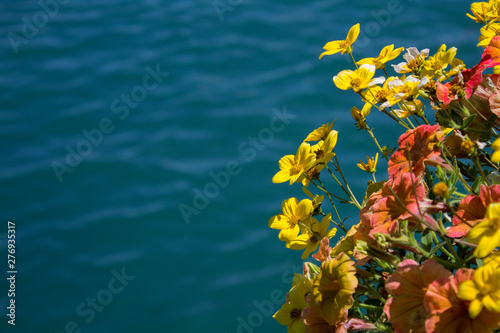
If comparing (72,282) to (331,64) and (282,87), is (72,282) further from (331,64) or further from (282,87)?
(331,64)

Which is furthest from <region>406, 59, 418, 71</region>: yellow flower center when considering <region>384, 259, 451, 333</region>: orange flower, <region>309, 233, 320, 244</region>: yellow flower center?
<region>384, 259, 451, 333</region>: orange flower

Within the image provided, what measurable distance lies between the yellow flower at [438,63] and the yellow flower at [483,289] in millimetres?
468

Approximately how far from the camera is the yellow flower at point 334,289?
64cm

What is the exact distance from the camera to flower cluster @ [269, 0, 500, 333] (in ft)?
1.77

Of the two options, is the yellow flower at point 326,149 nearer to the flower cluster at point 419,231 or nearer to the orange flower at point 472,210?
the flower cluster at point 419,231

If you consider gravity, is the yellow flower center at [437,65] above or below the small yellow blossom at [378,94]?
above

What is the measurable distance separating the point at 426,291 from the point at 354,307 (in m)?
0.15

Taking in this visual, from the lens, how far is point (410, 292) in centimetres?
59

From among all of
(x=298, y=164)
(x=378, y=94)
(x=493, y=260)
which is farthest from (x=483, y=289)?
(x=378, y=94)

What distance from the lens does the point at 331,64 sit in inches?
123

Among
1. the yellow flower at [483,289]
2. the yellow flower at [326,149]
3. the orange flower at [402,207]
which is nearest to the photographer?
the yellow flower at [483,289]

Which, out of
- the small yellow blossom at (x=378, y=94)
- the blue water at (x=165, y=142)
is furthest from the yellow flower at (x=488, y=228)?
the blue water at (x=165, y=142)

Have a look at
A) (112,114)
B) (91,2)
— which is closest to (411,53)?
(112,114)

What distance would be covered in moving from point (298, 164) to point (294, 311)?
0.24 metres
